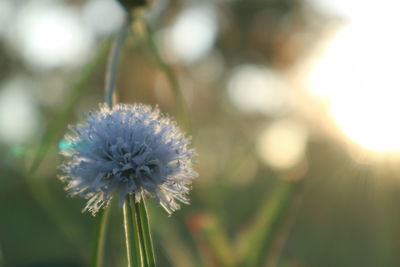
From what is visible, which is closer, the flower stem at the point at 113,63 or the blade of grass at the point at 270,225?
the flower stem at the point at 113,63

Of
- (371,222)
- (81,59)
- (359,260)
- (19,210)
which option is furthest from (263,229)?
(19,210)

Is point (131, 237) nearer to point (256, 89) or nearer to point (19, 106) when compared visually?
point (19, 106)

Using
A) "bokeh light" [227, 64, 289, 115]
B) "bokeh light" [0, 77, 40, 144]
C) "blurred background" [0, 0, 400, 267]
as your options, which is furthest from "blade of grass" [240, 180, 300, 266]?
"bokeh light" [227, 64, 289, 115]

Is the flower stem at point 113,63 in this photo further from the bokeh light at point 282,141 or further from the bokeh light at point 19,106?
the bokeh light at point 19,106

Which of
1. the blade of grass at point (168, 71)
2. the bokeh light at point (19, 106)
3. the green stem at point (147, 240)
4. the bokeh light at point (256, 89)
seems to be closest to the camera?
the green stem at point (147, 240)

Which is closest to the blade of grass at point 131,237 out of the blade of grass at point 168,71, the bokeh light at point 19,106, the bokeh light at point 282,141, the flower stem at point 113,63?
the flower stem at point 113,63

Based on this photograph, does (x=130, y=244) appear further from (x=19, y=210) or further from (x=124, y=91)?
(x=19, y=210)

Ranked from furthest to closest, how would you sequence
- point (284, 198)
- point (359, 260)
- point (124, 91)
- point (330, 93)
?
point (359, 260), point (124, 91), point (330, 93), point (284, 198)
